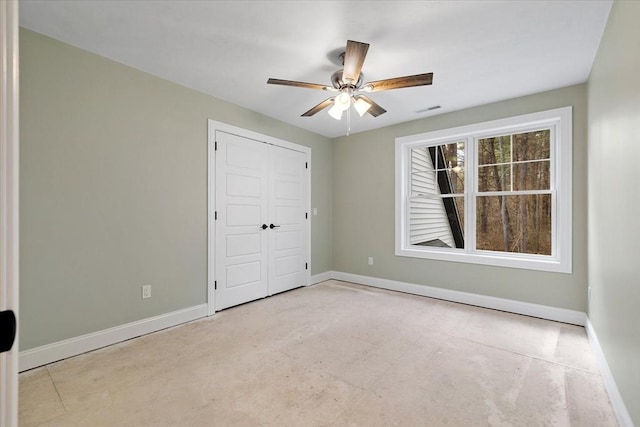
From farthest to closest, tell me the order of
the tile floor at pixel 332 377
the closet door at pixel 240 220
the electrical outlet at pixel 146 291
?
the closet door at pixel 240 220, the electrical outlet at pixel 146 291, the tile floor at pixel 332 377

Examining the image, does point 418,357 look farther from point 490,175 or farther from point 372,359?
point 490,175

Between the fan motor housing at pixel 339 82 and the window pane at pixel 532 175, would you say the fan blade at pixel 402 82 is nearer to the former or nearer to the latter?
the fan motor housing at pixel 339 82

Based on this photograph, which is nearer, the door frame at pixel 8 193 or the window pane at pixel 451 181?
the door frame at pixel 8 193

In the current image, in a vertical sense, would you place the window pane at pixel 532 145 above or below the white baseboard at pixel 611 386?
above

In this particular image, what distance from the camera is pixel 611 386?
1832 mm

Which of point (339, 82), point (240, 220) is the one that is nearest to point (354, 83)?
point (339, 82)

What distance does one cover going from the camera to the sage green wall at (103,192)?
220cm

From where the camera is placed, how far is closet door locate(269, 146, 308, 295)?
4094mm

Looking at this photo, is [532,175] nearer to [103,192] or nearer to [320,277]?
[320,277]

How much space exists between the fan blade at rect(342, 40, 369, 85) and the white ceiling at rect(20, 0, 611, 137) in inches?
9.7

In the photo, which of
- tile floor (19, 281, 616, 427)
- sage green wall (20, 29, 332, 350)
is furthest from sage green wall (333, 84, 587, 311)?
sage green wall (20, 29, 332, 350)

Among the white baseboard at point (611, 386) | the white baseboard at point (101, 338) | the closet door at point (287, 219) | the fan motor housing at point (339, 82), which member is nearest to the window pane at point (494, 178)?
the white baseboard at point (611, 386)

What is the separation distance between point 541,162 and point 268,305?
12.0 feet

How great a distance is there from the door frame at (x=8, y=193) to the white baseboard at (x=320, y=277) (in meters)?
4.13
